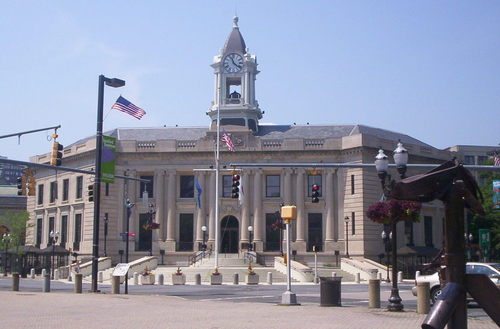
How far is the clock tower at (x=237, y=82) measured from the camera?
75.0 m

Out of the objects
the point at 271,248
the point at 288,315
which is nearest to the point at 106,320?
the point at 288,315

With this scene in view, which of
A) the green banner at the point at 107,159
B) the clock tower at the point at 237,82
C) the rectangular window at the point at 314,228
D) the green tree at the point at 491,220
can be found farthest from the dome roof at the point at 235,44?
the green banner at the point at 107,159

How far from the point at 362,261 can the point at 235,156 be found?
1662 centimetres

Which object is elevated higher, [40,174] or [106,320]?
[40,174]

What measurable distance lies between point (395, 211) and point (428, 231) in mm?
52083

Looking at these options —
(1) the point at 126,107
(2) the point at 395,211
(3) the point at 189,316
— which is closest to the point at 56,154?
(1) the point at 126,107

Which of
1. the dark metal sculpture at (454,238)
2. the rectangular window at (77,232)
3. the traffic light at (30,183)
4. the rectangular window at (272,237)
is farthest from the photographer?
the rectangular window at (77,232)

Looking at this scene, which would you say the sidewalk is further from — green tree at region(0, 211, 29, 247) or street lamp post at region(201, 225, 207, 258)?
green tree at region(0, 211, 29, 247)

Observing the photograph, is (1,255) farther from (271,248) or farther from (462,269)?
(462,269)

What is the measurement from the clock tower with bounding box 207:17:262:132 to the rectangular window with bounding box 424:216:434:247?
67.0 ft

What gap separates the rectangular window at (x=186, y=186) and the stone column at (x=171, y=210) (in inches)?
42.8

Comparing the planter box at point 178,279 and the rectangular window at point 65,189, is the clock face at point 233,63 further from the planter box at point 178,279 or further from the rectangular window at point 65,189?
the planter box at point 178,279

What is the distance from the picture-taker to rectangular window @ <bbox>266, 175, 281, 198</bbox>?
71750 millimetres

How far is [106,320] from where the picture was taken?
60.6 feet
